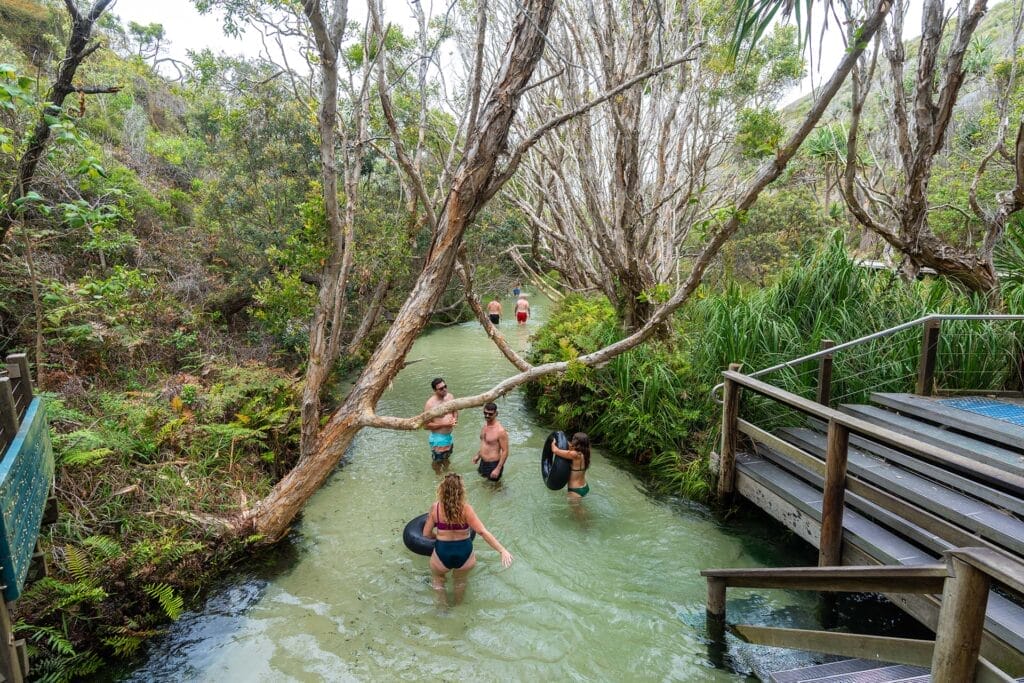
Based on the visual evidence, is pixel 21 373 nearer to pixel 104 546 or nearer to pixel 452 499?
pixel 104 546

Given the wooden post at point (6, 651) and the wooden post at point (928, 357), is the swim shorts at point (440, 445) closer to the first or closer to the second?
the wooden post at point (6, 651)

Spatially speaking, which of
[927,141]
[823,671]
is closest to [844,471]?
[823,671]

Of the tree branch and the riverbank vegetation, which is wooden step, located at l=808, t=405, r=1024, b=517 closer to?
the riverbank vegetation

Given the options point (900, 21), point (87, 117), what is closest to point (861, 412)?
point (900, 21)

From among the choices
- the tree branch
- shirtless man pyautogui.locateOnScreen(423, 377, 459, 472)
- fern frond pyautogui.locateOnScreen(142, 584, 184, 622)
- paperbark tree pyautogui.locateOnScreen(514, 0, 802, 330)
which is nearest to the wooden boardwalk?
paperbark tree pyautogui.locateOnScreen(514, 0, 802, 330)

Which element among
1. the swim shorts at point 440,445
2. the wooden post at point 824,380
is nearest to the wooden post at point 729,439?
the wooden post at point 824,380

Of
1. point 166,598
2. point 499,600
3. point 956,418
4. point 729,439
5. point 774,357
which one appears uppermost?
point 774,357

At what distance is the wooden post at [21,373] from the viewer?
338cm

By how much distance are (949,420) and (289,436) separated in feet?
25.4

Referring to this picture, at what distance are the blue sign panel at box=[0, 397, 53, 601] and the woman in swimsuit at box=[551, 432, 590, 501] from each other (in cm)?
443

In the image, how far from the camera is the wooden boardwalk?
2934mm

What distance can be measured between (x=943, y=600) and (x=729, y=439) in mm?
3611

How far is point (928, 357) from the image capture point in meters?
5.45

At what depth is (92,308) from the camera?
7.34 metres
